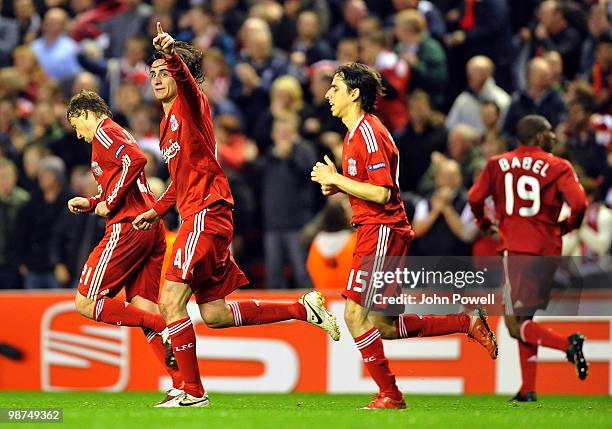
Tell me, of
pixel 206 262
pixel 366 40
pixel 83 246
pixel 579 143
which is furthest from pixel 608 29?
pixel 206 262

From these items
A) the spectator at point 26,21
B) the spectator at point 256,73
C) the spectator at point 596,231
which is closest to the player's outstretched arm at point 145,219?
the spectator at point 596,231

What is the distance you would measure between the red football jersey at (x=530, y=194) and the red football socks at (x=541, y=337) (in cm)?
56

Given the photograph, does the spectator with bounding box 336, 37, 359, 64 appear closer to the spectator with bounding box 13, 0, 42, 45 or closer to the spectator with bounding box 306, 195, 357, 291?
the spectator with bounding box 306, 195, 357, 291

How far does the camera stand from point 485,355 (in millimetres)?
11641

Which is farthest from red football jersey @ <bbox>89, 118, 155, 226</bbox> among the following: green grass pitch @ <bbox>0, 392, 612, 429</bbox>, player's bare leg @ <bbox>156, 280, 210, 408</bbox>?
green grass pitch @ <bbox>0, 392, 612, 429</bbox>

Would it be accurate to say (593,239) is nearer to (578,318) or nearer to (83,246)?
(578,318)

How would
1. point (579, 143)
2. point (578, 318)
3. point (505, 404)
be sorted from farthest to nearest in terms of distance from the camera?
point (579, 143) < point (578, 318) < point (505, 404)

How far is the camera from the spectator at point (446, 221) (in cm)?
1242

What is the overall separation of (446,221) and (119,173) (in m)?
4.31

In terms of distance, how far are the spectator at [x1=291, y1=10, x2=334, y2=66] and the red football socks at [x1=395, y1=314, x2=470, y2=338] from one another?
6714 mm

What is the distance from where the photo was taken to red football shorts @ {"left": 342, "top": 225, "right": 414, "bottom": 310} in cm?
827

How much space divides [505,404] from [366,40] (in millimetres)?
5657

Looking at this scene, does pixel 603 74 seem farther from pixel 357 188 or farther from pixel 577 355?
pixel 357 188

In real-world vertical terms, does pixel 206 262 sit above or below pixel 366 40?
below
